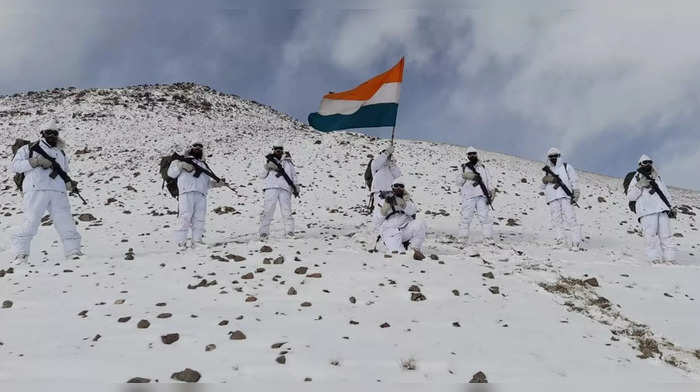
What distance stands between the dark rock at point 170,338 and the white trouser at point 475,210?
920cm

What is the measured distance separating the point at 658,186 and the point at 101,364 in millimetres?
11193

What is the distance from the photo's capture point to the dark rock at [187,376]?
4.07 m

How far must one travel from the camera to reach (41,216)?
9.40 metres

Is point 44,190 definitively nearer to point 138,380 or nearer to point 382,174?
point 138,380

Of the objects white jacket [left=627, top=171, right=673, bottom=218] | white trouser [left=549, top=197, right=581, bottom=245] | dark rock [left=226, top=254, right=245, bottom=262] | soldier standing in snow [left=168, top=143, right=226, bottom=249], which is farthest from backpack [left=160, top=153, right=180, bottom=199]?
white jacket [left=627, top=171, right=673, bottom=218]

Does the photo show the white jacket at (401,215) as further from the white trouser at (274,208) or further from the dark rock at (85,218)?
the dark rock at (85,218)

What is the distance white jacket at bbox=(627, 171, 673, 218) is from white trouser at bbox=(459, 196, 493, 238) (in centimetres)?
330

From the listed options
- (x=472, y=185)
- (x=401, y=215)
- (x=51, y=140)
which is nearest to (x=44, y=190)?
(x=51, y=140)

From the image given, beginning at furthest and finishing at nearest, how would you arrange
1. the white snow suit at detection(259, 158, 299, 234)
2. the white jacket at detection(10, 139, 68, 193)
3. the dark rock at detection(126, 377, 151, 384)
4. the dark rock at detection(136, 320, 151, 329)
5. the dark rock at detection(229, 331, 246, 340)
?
1. the white snow suit at detection(259, 158, 299, 234)
2. the white jacket at detection(10, 139, 68, 193)
3. the dark rock at detection(136, 320, 151, 329)
4. the dark rock at detection(229, 331, 246, 340)
5. the dark rock at detection(126, 377, 151, 384)

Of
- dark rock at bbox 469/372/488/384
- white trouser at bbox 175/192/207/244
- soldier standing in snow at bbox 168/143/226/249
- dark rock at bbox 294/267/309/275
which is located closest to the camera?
dark rock at bbox 469/372/488/384

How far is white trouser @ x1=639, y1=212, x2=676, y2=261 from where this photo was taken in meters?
10.4

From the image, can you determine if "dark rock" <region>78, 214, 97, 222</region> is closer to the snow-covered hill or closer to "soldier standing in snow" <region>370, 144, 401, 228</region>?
the snow-covered hill

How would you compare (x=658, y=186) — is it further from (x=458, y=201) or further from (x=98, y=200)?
(x=98, y=200)

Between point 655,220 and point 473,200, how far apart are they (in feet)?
13.5
